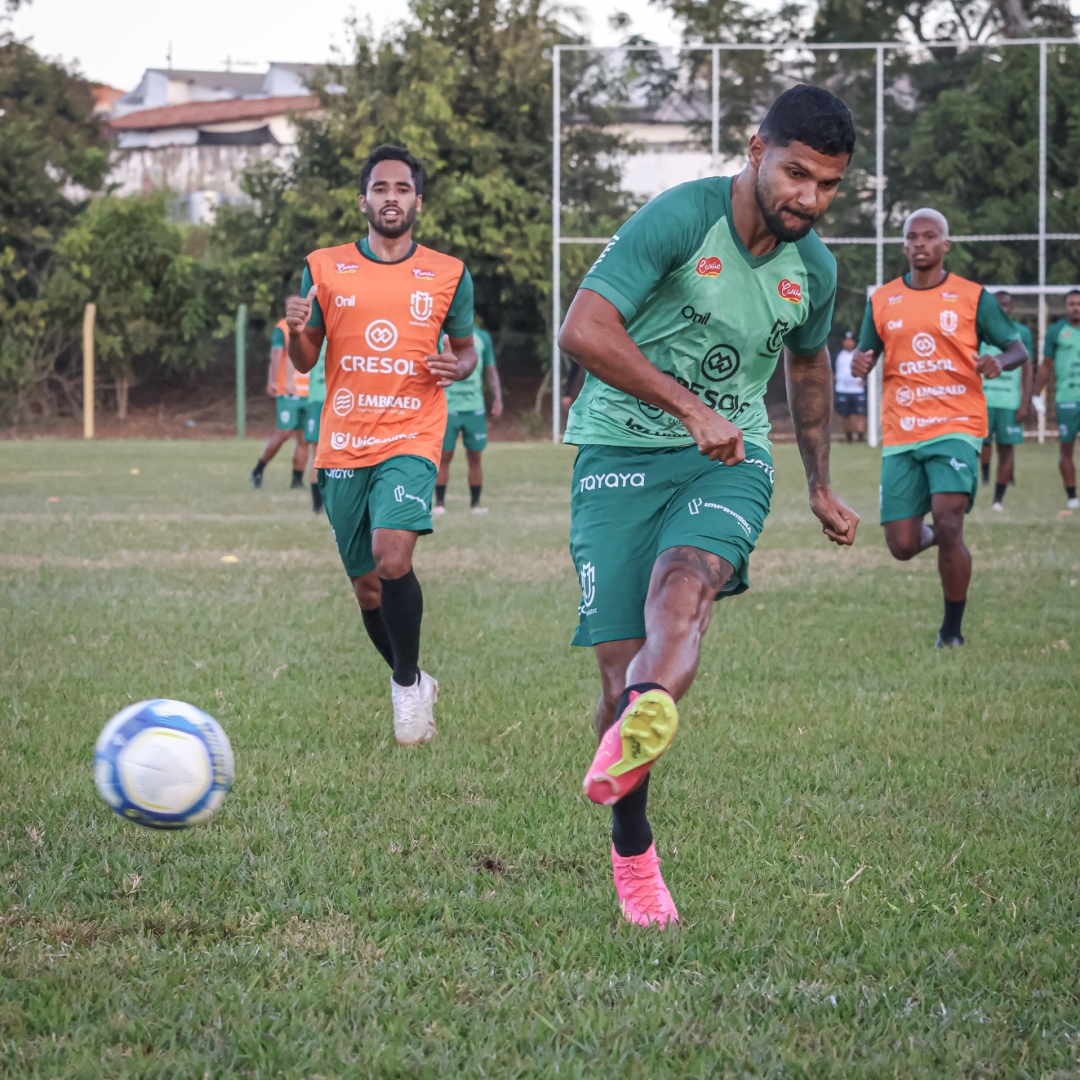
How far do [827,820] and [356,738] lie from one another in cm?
202

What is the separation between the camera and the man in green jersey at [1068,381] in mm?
16828

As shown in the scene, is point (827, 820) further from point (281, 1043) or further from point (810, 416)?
point (281, 1043)

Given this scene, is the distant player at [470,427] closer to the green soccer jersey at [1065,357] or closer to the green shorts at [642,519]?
the green soccer jersey at [1065,357]

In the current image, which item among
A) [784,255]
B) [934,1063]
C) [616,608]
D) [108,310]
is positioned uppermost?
[108,310]

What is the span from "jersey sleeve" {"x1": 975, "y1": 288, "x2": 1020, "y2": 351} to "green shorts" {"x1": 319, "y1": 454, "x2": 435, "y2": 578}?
384cm

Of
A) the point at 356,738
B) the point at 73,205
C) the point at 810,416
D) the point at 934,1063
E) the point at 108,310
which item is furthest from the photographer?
the point at 73,205

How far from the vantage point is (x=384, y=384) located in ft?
21.1

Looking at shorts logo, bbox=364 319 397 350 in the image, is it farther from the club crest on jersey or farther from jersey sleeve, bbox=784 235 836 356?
the club crest on jersey

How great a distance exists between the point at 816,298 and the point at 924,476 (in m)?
4.45

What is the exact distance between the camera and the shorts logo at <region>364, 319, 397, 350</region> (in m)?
6.47

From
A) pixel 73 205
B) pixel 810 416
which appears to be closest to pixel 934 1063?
pixel 810 416

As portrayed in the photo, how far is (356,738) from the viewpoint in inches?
236

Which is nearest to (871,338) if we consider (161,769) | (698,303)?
(698,303)

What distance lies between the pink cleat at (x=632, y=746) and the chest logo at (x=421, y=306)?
353 centimetres
